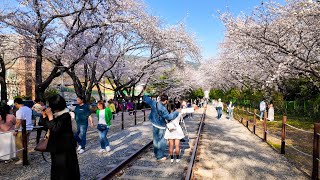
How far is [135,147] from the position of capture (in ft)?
31.7

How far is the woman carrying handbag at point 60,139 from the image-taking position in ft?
11.8

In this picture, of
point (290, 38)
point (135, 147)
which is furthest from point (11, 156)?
point (290, 38)

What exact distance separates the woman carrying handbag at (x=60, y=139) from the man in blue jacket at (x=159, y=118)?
3591 mm

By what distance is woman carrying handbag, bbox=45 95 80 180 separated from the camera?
3594mm

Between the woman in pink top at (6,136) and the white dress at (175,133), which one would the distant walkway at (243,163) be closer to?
the white dress at (175,133)

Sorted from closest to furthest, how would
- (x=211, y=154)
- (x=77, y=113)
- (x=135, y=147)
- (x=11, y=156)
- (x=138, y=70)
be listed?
(x=11, y=156) < (x=77, y=113) < (x=211, y=154) < (x=135, y=147) < (x=138, y=70)

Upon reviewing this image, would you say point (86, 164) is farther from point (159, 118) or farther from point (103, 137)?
point (159, 118)

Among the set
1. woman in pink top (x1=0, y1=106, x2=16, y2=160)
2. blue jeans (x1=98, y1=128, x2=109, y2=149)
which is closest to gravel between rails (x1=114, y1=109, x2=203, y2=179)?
blue jeans (x1=98, y1=128, x2=109, y2=149)

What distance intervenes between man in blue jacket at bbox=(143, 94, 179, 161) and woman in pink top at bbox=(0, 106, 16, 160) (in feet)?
11.8

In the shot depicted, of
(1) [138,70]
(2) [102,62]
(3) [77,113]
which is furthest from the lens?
(1) [138,70]

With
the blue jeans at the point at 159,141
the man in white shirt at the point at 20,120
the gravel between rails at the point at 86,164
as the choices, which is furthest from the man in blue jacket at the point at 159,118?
the man in white shirt at the point at 20,120

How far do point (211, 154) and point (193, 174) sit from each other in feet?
8.35

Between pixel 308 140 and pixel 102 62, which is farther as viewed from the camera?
pixel 102 62

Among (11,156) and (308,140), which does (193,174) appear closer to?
(11,156)
